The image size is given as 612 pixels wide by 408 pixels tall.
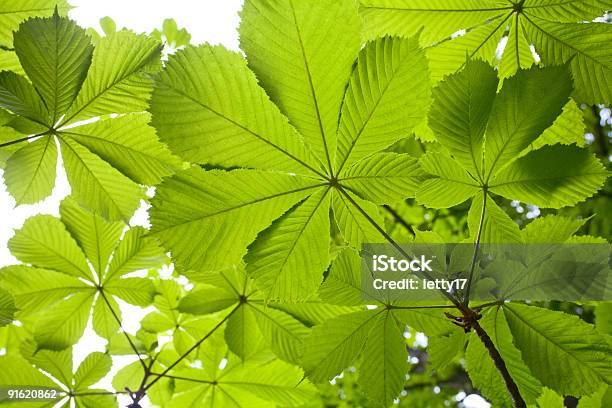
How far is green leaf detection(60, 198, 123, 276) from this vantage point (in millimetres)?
1937

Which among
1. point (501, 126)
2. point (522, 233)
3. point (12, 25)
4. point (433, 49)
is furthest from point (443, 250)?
point (12, 25)

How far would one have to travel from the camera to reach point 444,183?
1.07 meters

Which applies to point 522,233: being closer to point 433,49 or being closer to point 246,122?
point 433,49

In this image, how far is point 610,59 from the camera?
1.05 m

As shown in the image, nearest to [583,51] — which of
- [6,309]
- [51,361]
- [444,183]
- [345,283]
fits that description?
[444,183]

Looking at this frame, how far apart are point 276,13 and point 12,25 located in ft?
2.72

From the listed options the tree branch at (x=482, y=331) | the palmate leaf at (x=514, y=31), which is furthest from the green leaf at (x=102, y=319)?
the palmate leaf at (x=514, y=31)

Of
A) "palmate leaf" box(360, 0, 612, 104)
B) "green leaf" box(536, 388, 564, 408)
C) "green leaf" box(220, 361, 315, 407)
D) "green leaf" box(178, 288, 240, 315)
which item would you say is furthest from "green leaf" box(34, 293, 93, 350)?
"green leaf" box(536, 388, 564, 408)

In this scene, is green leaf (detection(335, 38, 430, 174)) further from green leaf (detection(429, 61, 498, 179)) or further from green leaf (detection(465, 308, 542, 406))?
green leaf (detection(465, 308, 542, 406))

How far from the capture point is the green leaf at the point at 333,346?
114cm

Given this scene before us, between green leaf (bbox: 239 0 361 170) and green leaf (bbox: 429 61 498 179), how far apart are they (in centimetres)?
22

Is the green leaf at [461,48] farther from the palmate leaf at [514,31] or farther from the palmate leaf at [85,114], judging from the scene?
the palmate leaf at [85,114]

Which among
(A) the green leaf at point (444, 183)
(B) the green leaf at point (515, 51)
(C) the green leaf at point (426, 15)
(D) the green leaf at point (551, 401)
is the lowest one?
(D) the green leaf at point (551, 401)

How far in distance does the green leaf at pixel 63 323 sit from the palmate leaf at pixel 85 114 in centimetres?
71
